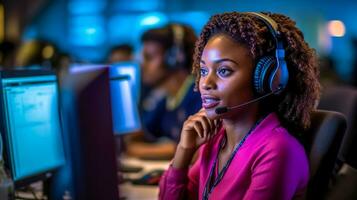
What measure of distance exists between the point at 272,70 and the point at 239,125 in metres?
0.16

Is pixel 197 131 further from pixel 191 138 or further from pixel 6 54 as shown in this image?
pixel 6 54

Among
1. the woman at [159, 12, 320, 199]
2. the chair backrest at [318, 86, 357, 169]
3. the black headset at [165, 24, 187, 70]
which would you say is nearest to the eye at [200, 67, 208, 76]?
the woman at [159, 12, 320, 199]

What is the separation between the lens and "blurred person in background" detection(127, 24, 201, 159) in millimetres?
2469

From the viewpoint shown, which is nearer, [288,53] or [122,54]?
[288,53]

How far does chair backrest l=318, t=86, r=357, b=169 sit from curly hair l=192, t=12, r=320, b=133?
18 cm

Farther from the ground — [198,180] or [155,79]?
[155,79]

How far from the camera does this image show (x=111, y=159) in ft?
2.88

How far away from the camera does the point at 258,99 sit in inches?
44.6

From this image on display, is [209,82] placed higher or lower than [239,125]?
higher

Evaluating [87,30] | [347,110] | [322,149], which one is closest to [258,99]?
[322,149]

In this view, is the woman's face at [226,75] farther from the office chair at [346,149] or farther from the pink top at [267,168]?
the office chair at [346,149]

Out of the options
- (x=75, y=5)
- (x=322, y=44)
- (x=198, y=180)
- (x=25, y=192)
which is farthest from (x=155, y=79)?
(x=75, y=5)

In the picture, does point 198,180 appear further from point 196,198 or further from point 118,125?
point 118,125

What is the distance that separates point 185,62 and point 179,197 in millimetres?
1283
